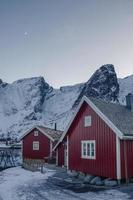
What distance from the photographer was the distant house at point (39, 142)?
4200cm

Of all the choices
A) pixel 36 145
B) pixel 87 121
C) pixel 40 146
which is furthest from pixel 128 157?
pixel 36 145

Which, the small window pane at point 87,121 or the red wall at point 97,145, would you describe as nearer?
the red wall at point 97,145

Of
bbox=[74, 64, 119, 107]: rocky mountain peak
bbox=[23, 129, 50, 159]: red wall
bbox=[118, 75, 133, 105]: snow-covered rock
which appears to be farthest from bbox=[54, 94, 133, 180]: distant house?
bbox=[74, 64, 119, 107]: rocky mountain peak

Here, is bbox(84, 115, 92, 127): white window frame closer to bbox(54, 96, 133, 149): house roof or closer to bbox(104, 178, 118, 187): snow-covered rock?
bbox(54, 96, 133, 149): house roof

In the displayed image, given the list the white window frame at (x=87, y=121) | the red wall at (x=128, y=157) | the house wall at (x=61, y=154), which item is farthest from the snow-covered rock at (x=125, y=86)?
the red wall at (x=128, y=157)

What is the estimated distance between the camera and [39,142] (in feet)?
141

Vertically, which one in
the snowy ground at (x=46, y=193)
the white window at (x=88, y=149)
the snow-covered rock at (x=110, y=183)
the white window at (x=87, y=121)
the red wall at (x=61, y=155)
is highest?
the white window at (x=87, y=121)

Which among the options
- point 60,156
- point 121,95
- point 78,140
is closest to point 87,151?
point 78,140

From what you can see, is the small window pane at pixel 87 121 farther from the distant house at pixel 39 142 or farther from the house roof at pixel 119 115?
the distant house at pixel 39 142

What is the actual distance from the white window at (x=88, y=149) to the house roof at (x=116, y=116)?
2595mm

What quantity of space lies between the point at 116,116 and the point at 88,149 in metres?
3.64

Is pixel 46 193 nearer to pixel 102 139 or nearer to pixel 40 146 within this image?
pixel 102 139

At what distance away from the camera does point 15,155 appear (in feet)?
193

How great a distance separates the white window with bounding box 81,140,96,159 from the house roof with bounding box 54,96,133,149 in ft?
8.52
